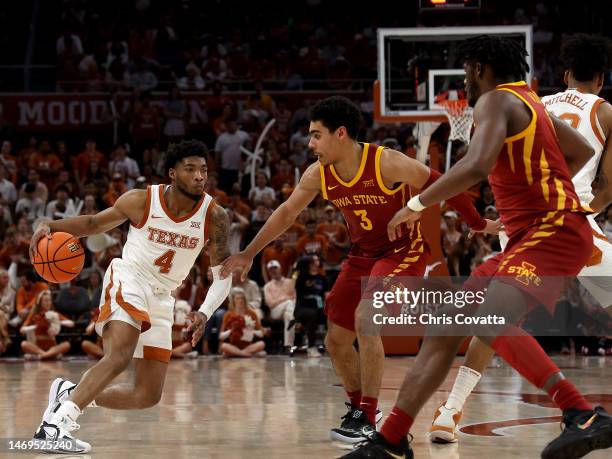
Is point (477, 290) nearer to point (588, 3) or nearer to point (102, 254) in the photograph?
point (102, 254)

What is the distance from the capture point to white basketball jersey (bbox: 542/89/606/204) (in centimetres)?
596

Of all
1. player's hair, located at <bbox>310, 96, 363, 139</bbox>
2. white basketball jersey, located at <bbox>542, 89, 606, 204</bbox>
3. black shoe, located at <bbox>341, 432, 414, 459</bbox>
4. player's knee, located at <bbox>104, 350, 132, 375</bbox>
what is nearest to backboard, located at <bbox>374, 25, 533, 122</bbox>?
player's hair, located at <bbox>310, 96, 363, 139</bbox>

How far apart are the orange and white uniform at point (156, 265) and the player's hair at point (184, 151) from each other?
205 mm

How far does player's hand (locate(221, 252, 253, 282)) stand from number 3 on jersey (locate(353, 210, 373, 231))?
742mm

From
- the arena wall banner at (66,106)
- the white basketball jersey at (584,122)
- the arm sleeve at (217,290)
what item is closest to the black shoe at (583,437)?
the white basketball jersey at (584,122)

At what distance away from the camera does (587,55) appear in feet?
19.8

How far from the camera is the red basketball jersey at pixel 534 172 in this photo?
4633 millimetres

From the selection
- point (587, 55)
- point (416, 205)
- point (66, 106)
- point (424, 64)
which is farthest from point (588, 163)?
point (66, 106)

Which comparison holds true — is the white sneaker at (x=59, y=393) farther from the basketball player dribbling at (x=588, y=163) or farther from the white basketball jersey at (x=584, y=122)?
the white basketball jersey at (x=584, y=122)

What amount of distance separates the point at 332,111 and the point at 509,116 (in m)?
1.93

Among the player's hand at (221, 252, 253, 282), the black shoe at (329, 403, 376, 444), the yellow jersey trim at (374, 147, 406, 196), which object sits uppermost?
the yellow jersey trim at (374, 147, 406, 196)

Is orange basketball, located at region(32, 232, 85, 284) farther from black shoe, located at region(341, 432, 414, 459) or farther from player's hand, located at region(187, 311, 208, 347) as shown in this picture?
black shoe, located at region(341, 432, 414, 459)

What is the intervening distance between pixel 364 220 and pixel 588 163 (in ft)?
4.54

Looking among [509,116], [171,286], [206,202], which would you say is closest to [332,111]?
[206,202]
